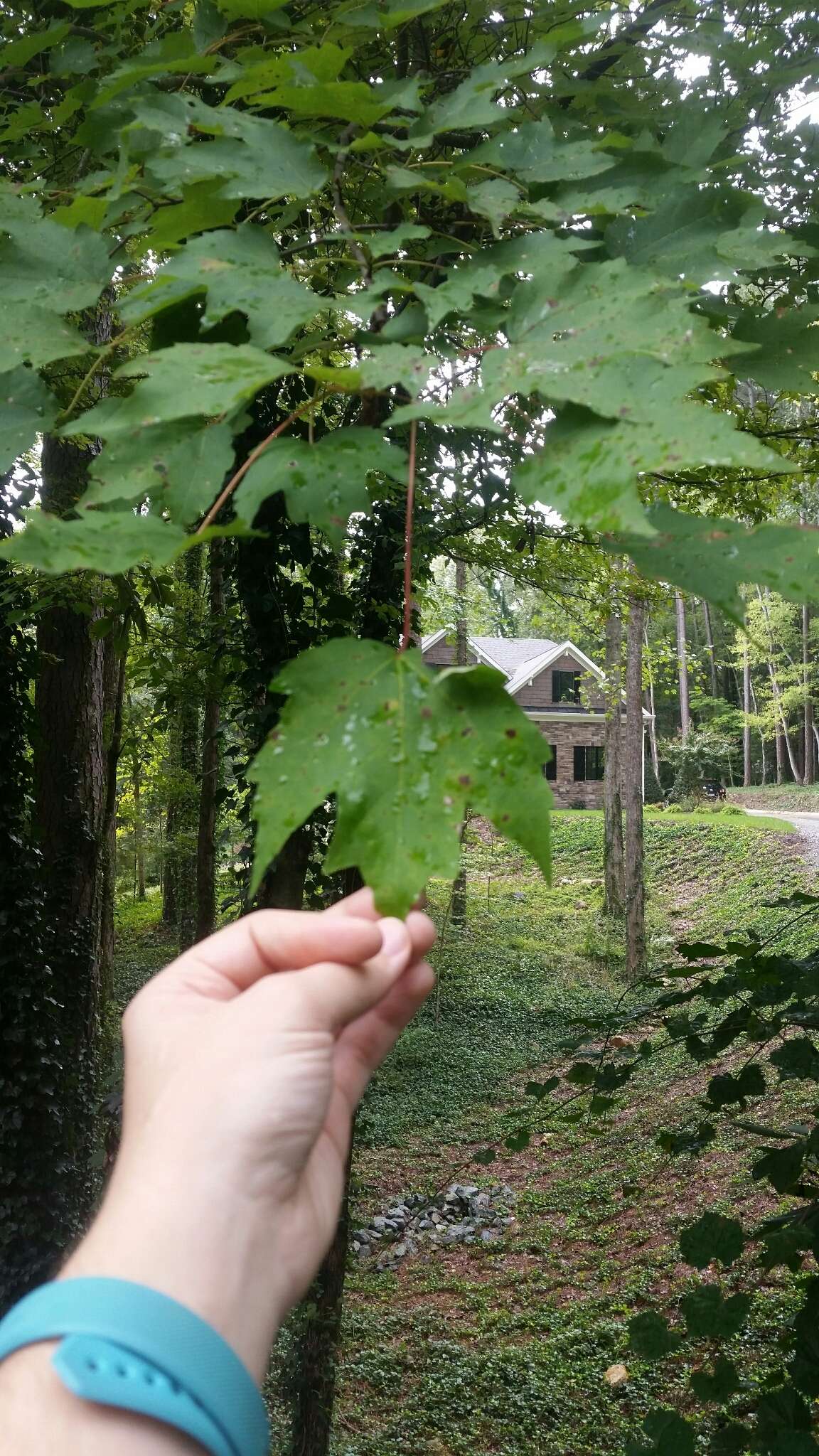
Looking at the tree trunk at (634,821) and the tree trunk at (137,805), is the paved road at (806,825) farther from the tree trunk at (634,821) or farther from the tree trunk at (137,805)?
the tree trunk at (137,805)

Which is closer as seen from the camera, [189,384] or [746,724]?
[189,384]

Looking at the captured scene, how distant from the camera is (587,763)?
96.8 ft

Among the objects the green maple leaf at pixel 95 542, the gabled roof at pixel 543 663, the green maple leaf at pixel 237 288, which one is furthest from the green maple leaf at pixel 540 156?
the gabled roof at pixel 543 663

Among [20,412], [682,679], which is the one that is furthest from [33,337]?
[682,679]

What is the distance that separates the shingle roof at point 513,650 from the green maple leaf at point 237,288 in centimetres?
2967

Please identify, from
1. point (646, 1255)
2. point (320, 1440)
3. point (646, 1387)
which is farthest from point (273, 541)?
point (646, 1255)

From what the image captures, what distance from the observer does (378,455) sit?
0.99 m

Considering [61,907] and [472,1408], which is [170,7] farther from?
[472,1408]

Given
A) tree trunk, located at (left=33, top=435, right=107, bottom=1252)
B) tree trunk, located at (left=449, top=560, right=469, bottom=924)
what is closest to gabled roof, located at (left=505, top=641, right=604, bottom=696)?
tree trunk, located at (left=449, top=560, right=469, bottom=924)

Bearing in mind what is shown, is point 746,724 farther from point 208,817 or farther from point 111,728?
point 111,728

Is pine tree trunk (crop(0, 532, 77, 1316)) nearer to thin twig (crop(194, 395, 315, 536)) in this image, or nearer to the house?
thin twig (crop(194, 395, 315, 536))

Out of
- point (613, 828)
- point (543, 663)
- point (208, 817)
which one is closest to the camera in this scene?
point (208, 817)

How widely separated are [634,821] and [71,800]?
9.92 m

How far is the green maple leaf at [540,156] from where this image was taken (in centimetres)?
120
